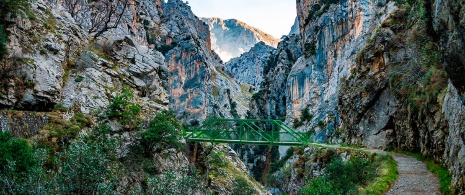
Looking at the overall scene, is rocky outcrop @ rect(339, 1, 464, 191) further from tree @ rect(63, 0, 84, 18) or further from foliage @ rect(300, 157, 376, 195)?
tree @ rect(63, 0, 84, 18)

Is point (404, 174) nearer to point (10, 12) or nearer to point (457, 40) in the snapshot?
point (457, 40)

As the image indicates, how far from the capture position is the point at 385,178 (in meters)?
13.6

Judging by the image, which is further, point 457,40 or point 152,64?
point 152,64

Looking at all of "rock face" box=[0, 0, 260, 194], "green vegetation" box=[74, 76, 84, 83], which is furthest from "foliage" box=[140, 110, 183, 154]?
"green vegetation" box=[74, 76, 84, 83]

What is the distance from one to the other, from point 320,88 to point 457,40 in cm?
6426

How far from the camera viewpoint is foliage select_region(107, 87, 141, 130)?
21.8 metres

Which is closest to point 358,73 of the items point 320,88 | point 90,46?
point 90,46

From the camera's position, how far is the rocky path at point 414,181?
12320 millimetres

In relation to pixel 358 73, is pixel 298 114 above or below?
below

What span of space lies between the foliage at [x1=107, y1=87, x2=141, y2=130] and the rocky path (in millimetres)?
16072

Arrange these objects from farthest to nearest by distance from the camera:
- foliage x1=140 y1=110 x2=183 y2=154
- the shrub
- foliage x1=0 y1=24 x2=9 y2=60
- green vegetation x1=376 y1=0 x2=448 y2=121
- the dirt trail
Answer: foliage x1=140 y1=110 x2=183 y2=154 < foliage x1=0 y1=24 x2=9 y2=60 < green vegetation x1=376 y1=0 x2=448 y2=121 < the shrub < the dirt trail

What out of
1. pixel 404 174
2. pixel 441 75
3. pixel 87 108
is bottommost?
pixel 404 174

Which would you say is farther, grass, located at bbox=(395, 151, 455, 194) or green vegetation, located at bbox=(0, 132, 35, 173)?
green vegetation, located at bbox=(0, 132, 35, 173)

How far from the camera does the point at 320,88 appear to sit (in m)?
71.9
